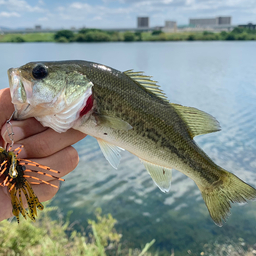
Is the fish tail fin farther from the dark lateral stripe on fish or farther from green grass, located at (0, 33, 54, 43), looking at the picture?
green grass, located at (0, 33, 54, 43)

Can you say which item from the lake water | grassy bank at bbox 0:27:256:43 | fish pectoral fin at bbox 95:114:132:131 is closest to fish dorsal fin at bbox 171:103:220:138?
fish pectoral fin at bbox 95:114:132:131

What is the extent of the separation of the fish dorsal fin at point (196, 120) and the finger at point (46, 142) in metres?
0.96

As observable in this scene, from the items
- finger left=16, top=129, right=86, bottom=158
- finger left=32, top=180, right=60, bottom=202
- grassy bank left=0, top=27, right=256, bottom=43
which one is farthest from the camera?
grassy bank left=0, top=27, right=256, bottom=43

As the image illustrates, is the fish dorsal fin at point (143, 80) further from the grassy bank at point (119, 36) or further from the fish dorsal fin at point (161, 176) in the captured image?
the grassy bank at point (119, 36)

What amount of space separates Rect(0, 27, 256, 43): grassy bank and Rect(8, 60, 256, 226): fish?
47.8m

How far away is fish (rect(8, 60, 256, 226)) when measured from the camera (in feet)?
5.92

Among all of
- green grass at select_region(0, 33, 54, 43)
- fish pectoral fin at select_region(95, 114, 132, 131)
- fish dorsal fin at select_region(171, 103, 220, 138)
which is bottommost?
fish dorsal fin at select_region(171, 103, 220, 138)

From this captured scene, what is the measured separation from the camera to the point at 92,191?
28.9 ft

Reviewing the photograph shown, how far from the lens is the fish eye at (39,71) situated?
1.78 metres

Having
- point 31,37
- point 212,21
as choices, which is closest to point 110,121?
point 31,37

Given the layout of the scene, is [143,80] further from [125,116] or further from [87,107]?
[87,107]

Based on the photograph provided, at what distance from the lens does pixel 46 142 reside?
2041 millimetres

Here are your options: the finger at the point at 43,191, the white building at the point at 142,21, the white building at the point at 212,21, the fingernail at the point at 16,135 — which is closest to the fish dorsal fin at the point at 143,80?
the fingernail at the point at 16,135

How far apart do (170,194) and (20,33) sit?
53.5 meters
